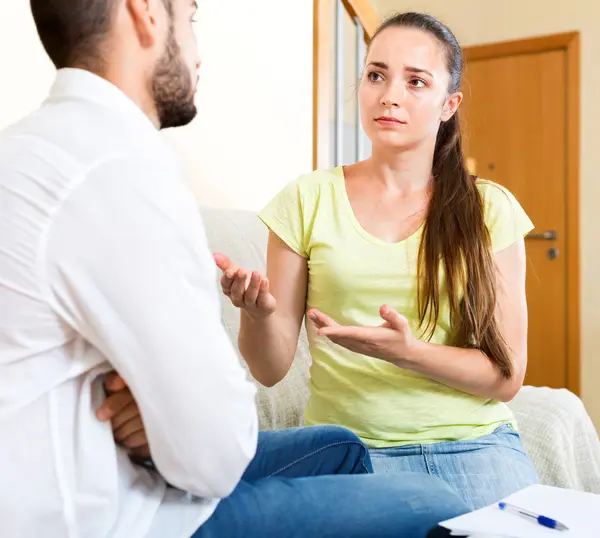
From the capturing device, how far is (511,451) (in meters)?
1.15

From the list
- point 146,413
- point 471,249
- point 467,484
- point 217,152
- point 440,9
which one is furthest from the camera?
point 440,9

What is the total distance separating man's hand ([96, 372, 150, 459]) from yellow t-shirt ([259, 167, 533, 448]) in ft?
1.80

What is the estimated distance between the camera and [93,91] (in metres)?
0.65

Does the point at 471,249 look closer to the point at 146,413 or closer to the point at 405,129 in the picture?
the point at 405,129

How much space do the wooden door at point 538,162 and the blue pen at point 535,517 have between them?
9.66ft

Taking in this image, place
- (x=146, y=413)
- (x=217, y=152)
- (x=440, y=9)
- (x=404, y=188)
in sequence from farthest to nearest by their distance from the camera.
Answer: (x=440, y=9) → (x=217, y=152) → (x=404, y=188) → (x=146, y=413)

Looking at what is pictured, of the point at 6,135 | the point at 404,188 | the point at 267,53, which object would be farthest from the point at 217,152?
the point at 6,135

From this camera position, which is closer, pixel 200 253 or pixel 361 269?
pixel 200 253

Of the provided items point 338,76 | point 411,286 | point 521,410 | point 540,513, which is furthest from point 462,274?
point 338,76

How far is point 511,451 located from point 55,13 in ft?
2.97

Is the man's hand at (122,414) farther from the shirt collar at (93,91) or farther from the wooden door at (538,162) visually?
the wooden door at (538,162)

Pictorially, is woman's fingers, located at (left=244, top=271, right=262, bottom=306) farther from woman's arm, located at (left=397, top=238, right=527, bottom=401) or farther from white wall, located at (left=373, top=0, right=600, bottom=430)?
white wall, located at (left=373, top=0, right=600, bottom=430)

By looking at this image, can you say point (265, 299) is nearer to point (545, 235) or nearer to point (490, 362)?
point (490, 362)

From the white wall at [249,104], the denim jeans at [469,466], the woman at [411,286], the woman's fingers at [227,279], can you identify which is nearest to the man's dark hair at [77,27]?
the woman's fingers at [227,279]
